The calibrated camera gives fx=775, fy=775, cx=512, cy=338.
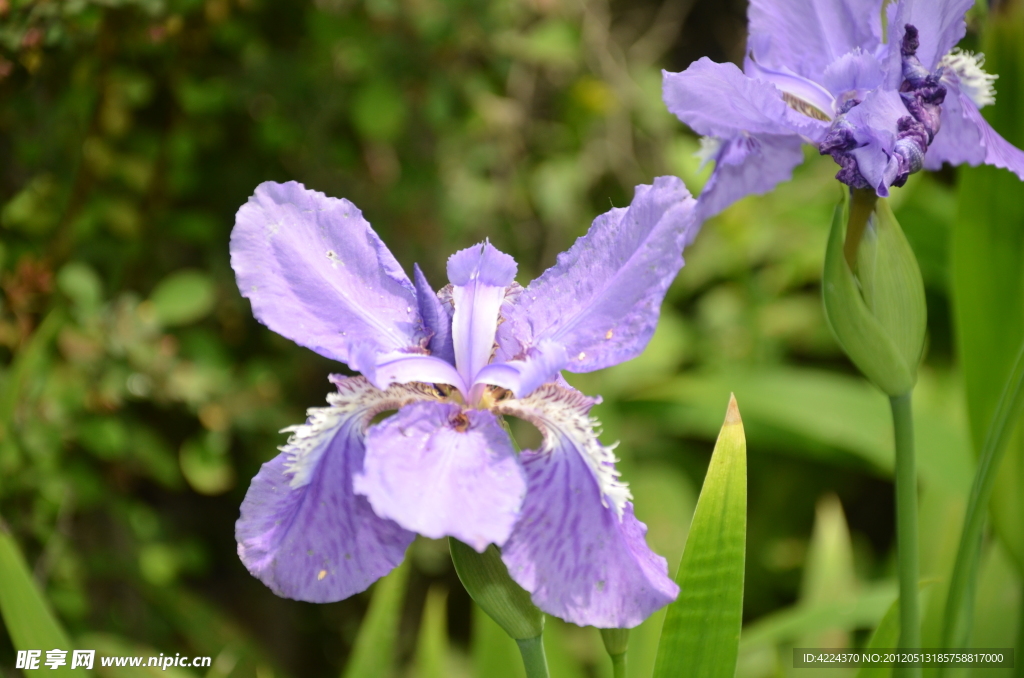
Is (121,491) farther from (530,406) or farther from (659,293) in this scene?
(659,293)

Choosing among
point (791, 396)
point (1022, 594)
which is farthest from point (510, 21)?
point (1022, 594)

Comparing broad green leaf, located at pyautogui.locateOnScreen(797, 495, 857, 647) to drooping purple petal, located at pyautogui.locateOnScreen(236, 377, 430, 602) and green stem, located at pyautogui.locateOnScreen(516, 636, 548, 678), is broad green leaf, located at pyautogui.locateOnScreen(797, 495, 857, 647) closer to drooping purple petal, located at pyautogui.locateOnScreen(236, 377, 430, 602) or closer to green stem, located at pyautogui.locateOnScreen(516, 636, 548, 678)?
green stem, located at pyautogui.locateOnScreen(516, 636, 548, 678)

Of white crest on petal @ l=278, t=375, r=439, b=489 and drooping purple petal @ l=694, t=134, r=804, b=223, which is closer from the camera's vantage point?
white crest on petal @ l=278, t=375, r=439, b=489

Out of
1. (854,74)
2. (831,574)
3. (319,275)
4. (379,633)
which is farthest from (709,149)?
(831,574)

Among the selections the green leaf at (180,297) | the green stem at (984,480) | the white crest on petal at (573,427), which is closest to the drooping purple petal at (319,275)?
the white crest on petal at (573,427)

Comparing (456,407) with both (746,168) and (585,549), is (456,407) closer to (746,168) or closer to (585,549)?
(585,549)

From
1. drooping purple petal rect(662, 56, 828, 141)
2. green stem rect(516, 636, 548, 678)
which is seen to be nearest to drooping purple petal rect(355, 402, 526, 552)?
green stem rect(516, 636, 548, 678)
